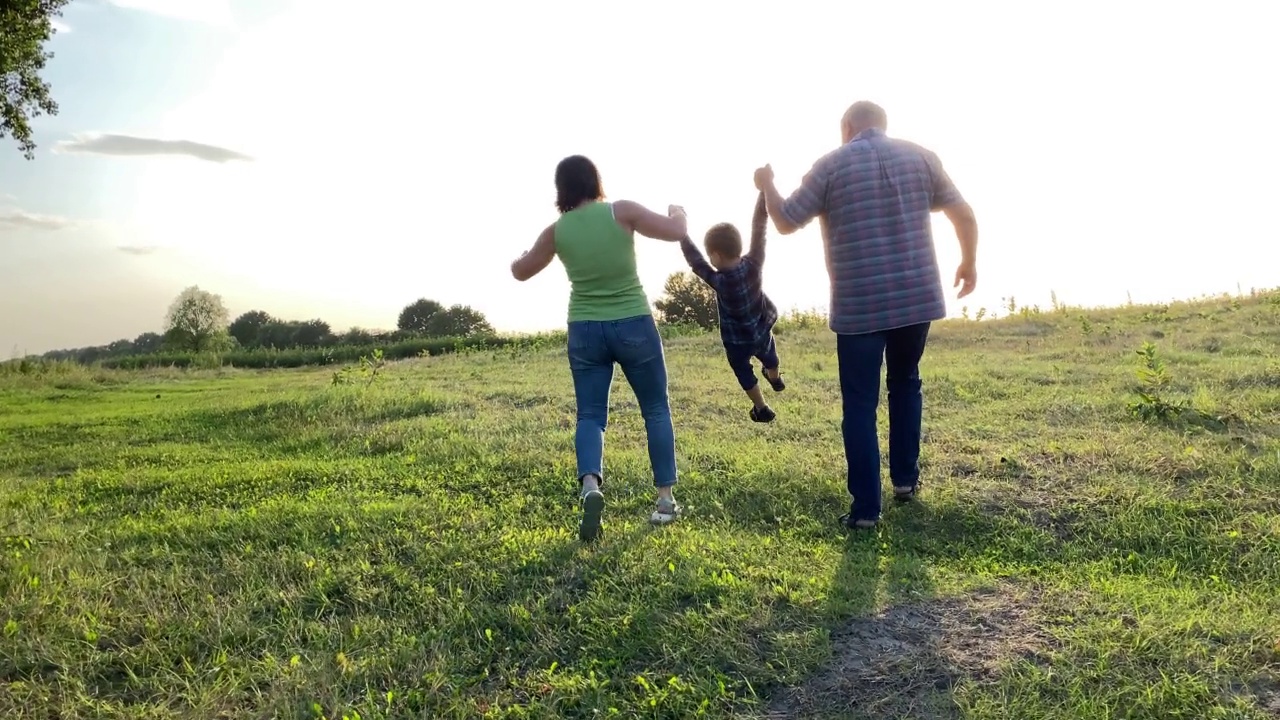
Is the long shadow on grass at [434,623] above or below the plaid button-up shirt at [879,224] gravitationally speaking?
below

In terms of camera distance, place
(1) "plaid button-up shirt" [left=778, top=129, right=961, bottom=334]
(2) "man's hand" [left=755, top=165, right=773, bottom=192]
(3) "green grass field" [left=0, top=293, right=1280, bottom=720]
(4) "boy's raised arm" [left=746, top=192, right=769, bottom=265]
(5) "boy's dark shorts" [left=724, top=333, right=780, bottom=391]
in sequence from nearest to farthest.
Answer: (3) "green grass field" [left=0, top=293, right=1280, bottom=720] < (1) "plaid button-up shirt" [left=778, top=129, right=961, bottom=334] < (2) "man's hand" [left=755, top=165, right=773, bottom=192] < (4) "boy's raised arm" [left=746, top=192, right=769, bottom=265] < (5) "boy's dark shorts" [left=724, top=333, right=780, bottom=391]

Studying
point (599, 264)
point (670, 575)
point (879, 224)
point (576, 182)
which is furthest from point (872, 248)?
point (670, 575)

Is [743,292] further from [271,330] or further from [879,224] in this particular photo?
[271,330]

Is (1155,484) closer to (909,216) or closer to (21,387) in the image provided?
(909,216)

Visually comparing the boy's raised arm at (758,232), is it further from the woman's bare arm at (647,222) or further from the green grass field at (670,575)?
the green grass field at (670,575)

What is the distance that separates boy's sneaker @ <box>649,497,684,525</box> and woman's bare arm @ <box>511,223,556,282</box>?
4.67ft

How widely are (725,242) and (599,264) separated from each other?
151 centimetres

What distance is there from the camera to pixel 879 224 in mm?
A: 4051

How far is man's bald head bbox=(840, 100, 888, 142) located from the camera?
13.9 feet

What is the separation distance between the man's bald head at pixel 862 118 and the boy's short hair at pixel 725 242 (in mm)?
1218

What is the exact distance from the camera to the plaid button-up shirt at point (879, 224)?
13.3 ft

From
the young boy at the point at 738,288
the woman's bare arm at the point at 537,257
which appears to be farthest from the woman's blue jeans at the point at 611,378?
the young boy at the point at 738,288

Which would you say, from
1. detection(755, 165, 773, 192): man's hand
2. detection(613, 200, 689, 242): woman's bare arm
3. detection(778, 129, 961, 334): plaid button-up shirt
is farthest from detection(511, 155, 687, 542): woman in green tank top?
detection(778, 129, 961, 334): plaid button-up shirt

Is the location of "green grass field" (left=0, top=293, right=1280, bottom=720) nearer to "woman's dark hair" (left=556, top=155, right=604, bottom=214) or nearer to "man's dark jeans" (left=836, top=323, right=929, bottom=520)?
"man's dark jeans" (left=836, top=323, right=929, bottom=520)
